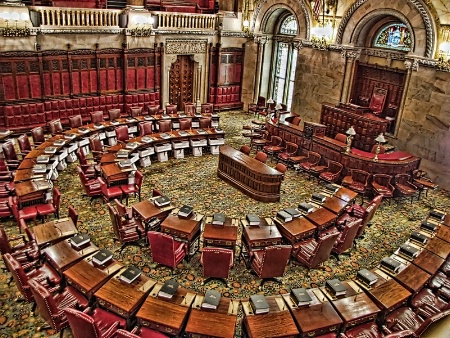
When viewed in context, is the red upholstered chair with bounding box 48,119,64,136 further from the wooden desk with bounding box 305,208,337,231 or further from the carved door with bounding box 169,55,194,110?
the wooden desk with bounding box 305,208,337,231

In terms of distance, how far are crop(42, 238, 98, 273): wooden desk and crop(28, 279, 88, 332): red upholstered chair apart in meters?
0.41

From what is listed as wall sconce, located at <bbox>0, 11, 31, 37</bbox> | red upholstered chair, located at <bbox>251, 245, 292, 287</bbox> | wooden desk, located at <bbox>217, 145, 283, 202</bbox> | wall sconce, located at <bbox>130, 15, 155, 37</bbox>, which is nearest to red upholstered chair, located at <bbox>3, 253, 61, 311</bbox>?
red upholstered chair, located at <bbox>251, 245, 292, 287</bbox>

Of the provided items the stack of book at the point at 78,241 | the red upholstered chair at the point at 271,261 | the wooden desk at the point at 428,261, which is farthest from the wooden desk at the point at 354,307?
the stack of book at the point at 78,241

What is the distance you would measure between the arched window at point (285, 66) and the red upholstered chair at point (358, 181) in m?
8.42

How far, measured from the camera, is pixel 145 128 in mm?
14242

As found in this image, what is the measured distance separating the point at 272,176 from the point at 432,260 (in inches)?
181

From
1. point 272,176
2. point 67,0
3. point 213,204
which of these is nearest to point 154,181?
point 213,204

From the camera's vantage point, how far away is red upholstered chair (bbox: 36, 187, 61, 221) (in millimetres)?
9250

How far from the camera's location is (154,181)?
40.4 feet

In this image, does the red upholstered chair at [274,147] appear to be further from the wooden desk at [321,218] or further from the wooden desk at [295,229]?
the wooden desk at [295,229]

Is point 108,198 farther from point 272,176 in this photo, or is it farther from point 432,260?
point 432,260

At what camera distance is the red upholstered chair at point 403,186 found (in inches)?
465

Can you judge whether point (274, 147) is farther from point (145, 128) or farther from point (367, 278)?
point (367, 278)

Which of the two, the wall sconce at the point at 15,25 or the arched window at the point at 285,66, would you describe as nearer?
the wall sconce at the point at 15,25
